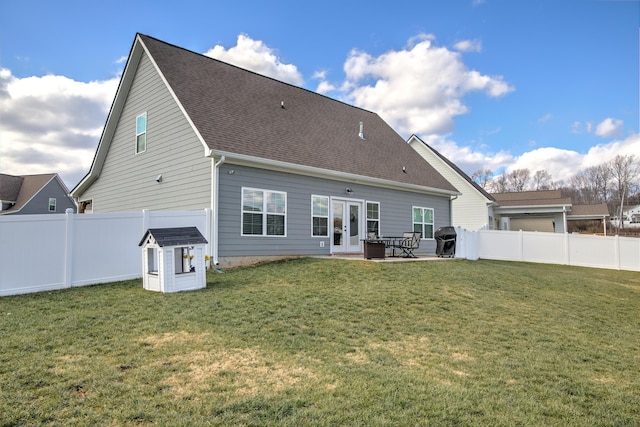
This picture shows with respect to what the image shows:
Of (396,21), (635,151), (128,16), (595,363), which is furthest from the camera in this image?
(635,151)

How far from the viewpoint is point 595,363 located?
4379 mm

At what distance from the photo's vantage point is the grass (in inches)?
114

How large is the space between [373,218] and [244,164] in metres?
5.87

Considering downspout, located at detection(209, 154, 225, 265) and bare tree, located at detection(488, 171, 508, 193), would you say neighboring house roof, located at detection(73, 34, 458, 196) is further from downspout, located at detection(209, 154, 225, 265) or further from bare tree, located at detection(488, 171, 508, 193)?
bare tree, located at detection(488, 171, 508, 193)

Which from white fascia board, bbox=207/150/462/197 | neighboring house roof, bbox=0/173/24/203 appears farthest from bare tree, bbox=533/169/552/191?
neighboring house roof, bbox=0/173/24/203

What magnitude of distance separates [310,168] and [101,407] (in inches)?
378

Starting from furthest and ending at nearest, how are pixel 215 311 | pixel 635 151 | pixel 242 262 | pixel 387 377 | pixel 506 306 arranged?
pixel 635 151 → pixel 242 262 → pixel 506 306 → pixel 215 311 → pixel 387 377

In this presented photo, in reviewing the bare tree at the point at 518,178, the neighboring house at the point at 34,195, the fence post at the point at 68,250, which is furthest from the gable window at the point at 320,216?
the bare tree at the point at 518,178

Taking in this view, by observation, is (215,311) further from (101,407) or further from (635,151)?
(635,151)

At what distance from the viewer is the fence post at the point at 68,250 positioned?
7.51 meters

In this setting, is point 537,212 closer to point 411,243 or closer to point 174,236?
point 411,243

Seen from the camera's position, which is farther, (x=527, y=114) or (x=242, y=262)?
(x=527, y=114)

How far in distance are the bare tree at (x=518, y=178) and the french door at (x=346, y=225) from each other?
51.2 metres

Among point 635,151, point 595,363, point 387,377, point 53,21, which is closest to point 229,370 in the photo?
point 387,377
